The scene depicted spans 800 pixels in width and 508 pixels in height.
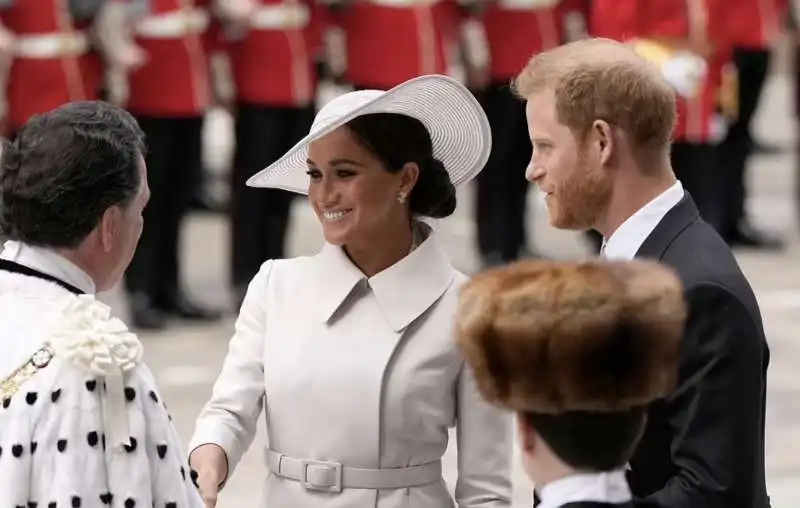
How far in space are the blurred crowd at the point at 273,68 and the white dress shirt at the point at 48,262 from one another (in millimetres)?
4073

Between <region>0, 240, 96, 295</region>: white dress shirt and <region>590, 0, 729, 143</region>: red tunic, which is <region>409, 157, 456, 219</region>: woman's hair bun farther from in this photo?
<region>590, 0, 729, 143</region>: red tunic

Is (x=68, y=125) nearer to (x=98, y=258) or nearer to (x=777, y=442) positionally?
(x=98, y=258)

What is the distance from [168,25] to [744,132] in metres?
2.74

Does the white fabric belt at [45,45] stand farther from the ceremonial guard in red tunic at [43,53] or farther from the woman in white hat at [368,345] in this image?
the woman in white hat at [368,345]

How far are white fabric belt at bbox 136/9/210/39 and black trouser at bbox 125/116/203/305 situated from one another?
31 centimetres

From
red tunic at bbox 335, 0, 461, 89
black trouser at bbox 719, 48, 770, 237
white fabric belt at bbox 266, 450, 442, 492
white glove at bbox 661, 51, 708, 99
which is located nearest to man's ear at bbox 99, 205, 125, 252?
white fabric belt at bbox 266, 450, 442, 492

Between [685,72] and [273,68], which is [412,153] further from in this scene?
[273,68]

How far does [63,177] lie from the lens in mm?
2465

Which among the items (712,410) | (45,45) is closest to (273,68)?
(45,45)

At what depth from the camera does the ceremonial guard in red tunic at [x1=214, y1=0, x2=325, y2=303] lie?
7.14 metres

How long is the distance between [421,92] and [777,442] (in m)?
3.16

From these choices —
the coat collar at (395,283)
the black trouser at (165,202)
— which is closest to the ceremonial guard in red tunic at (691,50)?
the black trouser at (165,202)

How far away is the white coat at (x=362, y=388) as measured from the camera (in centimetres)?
284

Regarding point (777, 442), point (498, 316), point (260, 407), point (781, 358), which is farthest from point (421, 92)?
point (781, 358)
